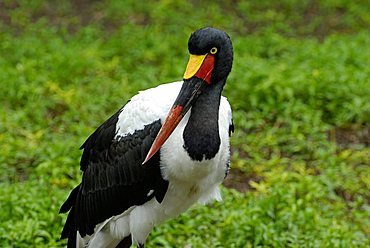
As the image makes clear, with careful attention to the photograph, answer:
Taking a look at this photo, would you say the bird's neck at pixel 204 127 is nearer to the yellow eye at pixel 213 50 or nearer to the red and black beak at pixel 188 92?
the red and black beak at pixel 188 92

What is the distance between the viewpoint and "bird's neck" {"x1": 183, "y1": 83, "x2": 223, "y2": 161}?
3.73 m

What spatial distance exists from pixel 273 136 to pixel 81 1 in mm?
4207

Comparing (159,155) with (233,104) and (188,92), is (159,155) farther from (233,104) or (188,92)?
(233,104)

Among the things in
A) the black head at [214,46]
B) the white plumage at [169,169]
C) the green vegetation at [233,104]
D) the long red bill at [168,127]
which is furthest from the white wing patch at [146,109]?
the green vegetation at [233,104]

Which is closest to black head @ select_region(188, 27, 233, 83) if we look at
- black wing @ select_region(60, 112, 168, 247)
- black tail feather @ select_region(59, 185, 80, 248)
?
black wing @ select_region(60, 112, 168, 247)

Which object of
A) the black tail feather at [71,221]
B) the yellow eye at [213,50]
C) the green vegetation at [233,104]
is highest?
the yellow eye at [213,50]

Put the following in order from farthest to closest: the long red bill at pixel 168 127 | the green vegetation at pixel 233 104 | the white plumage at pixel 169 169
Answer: the green vegetation at pixel 233 104 < the white plumage at pixel 169 169 < the long red bill at pixel 168 127

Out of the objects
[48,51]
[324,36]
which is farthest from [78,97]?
[324,36]

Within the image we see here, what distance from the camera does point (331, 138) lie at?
21.5ft

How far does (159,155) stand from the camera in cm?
386

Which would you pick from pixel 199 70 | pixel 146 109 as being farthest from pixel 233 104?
pixel 199 70

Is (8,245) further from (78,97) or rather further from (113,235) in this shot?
(78,97)

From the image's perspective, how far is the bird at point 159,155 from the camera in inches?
147

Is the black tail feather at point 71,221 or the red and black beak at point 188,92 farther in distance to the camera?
the black tail feather at point 71,221
